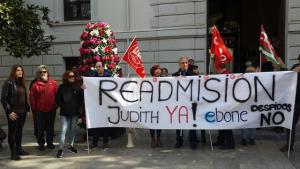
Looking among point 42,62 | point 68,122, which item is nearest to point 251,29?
point 42,62

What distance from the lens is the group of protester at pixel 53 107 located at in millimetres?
→ 9164

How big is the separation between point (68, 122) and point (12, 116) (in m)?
1.16

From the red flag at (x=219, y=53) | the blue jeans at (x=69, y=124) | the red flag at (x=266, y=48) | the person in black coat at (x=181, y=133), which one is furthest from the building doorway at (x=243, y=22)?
the blue jeans at (x=69, y=124)

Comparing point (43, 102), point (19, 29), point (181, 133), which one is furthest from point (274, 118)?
point (19, 29)

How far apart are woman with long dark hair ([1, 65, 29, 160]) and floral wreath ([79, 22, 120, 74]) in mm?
2140

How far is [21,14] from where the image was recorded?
13.3m

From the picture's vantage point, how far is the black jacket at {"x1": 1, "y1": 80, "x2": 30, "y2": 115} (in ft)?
29.6

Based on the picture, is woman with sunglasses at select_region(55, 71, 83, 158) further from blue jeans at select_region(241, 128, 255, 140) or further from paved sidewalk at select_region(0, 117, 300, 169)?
blue jeans at select_region(241, 128, 255, 140)

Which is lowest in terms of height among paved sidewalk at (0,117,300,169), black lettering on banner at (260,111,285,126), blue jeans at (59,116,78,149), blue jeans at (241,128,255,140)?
paved sidewalk at (0,117,300,169)

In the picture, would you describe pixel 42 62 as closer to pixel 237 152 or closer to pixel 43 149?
pixel 43 149

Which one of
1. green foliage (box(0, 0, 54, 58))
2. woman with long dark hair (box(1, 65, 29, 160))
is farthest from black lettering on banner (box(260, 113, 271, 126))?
green foliage (box(0, 0, 54, 58))

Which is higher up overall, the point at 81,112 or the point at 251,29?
the point at 251,29

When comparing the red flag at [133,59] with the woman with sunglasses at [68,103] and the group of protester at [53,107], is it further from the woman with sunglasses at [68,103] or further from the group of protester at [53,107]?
the woman with sunglasses at [68,103]

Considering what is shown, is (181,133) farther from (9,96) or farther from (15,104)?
(9,96)
